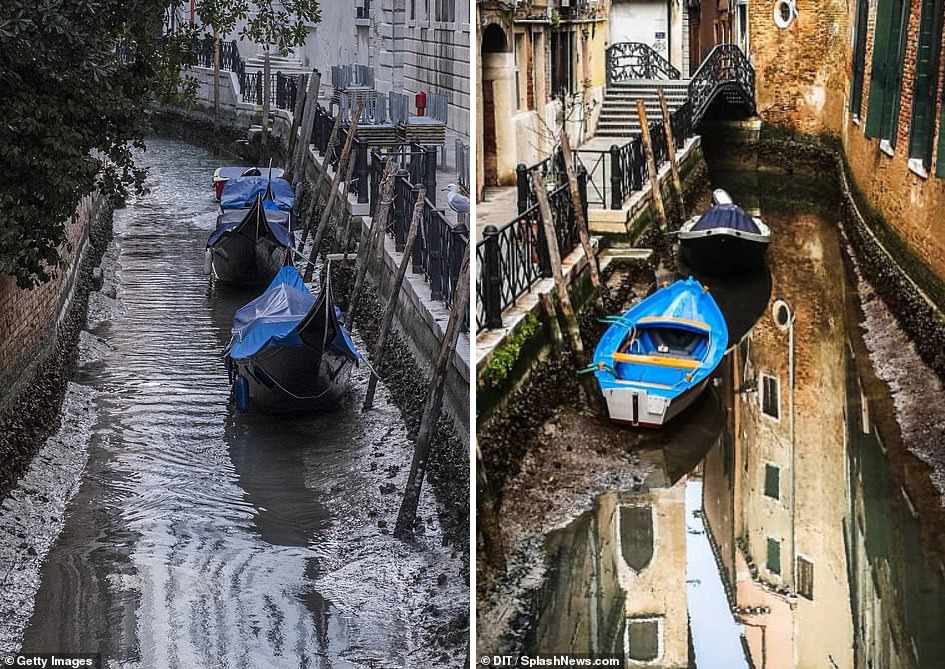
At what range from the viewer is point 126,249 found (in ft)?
37.9

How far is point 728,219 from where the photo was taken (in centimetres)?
329

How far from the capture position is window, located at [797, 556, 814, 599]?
251cm

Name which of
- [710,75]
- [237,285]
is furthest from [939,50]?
[237,285]

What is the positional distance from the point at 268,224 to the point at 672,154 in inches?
291

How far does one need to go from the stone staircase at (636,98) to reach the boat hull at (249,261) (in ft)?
23.8

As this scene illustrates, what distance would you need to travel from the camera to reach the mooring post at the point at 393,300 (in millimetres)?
6973

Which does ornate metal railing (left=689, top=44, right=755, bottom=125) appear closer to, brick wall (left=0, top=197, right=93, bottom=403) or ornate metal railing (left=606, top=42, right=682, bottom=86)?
ornate metal railing (left=606, top=42, right=682, bottom=86)

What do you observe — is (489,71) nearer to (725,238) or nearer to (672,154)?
(672,154)

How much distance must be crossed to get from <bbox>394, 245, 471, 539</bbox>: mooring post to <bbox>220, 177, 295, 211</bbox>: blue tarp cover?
6270 millimetres

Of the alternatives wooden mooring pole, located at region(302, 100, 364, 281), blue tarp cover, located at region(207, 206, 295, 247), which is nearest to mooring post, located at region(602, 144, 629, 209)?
wooden mooring pole, located at region(302, 100, 364, 281)

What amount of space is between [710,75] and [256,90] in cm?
1414

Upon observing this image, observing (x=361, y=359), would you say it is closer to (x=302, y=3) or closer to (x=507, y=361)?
(x=302, y=3)

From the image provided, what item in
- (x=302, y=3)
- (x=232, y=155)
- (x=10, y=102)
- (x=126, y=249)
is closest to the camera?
(x=10, y=102)

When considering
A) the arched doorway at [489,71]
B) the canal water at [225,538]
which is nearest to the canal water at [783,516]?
the arched doorway at [489,71]
